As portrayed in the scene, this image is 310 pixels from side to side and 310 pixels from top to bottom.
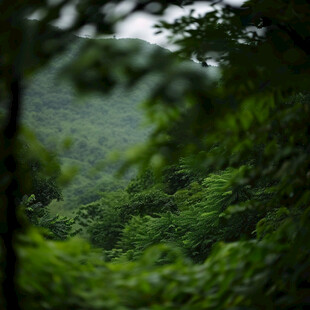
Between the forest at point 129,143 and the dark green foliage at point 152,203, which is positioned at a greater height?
the forest at point 129,143

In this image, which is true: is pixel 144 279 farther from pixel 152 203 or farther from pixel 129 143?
pixel 152 203

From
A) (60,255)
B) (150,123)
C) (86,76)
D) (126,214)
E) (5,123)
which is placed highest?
(86,76)

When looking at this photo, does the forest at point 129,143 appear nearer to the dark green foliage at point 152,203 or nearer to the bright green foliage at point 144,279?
the bright green foliage at point 144,279

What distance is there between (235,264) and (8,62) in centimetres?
92

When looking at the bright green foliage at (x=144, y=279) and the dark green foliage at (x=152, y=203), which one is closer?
the bright green foliage at (x=144, y=279)

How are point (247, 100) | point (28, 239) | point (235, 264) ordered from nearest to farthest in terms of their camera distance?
point (28, 239), point (235, 264), point (247, 100)

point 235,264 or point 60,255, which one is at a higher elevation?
point 60,255

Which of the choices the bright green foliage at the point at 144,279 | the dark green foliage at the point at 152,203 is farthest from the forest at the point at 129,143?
the dark green foliage at the point at 152,203

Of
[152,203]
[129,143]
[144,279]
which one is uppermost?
[129,143]

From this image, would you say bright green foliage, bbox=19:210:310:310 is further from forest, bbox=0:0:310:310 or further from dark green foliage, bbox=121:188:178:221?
dark green foliage, bbox=121:188:178:221

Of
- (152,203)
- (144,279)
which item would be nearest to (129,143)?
(144,279)

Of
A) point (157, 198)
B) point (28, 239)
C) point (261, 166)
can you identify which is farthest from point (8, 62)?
point (157, 198)

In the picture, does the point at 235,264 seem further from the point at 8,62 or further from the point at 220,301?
the point at 8,62

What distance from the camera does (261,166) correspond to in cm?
149
